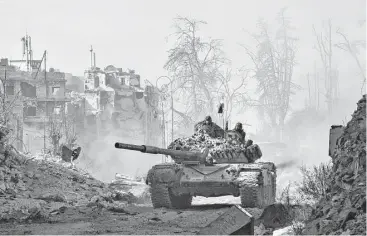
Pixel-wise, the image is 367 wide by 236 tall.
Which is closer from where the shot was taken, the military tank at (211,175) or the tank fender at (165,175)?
the military tank at (211,175)

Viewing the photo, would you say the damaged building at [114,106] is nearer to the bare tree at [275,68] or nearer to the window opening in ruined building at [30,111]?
the window opening in ruined building at [30,111]

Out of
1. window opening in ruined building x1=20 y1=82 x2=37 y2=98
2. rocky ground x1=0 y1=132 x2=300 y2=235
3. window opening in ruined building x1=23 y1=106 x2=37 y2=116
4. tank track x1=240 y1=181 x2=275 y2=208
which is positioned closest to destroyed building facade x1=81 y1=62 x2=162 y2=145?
window opening in ruined building x1=20 y1=82 x2=37 y2=98

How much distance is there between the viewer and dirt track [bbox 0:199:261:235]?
12906 mm

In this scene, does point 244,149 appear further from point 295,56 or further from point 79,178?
point 295,56

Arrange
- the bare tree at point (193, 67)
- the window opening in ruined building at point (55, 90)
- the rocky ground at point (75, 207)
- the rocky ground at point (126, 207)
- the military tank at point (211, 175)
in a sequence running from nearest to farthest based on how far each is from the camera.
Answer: the rocky ground at point (126, 207)
the rocky ground at point (75, 207)
the military tank at point (211, 175)
the bare tree at point (193, 67)
the window opening in ruined building at point (55, 90)

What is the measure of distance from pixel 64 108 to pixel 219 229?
5508 centimetres

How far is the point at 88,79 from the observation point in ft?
232

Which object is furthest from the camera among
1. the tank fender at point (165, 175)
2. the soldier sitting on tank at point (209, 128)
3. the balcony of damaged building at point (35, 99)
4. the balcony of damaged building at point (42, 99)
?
the balcony of damaged building at point (42, 99)

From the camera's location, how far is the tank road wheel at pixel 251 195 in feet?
54.6

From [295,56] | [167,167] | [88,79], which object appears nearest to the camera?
[167,167]

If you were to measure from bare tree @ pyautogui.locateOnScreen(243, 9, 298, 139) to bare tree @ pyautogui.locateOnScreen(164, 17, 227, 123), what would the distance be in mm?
3833

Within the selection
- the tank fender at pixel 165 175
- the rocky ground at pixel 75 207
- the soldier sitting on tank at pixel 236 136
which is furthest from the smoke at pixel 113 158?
the tank fender at pixel 165 175

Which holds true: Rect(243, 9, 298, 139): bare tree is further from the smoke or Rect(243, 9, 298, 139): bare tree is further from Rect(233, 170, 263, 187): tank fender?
Rect(233, 170, 263, 187): tank fender

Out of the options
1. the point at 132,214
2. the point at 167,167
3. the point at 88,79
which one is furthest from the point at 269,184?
the point at 88,79
